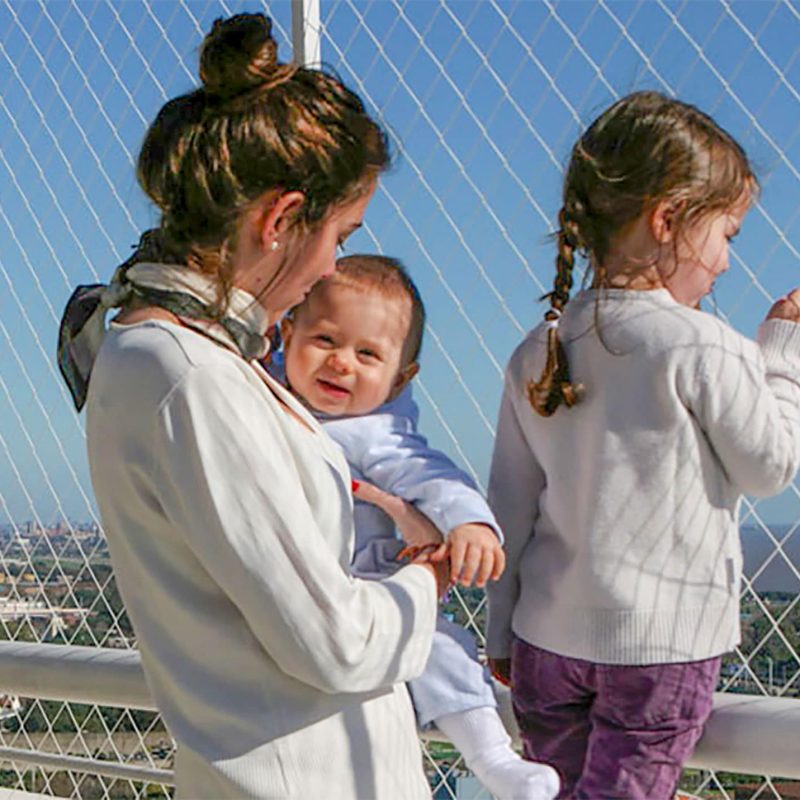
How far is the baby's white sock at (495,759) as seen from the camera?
147 centimetres

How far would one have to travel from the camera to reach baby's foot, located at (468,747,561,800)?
4.81 feet

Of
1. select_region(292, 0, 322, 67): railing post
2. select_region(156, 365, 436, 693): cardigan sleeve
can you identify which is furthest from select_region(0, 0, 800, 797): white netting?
select_region(156, 365, 436, 693): cardigan sleeve

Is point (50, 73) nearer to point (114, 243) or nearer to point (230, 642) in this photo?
point (114, 243)

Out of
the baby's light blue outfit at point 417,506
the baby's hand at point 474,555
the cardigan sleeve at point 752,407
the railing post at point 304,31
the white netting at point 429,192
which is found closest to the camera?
the baby's hand at point 474,555

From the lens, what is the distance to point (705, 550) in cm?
147

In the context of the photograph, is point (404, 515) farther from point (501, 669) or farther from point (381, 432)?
point (501, 669)

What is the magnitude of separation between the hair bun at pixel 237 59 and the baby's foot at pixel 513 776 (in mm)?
734

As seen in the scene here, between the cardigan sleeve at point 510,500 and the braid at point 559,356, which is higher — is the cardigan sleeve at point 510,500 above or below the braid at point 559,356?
below

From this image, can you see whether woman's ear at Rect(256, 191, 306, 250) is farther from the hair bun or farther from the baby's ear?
Result: the baby's ear

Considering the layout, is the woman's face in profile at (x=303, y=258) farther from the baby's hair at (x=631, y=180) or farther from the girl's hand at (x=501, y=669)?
the girl's hand at (x=501, y=669)

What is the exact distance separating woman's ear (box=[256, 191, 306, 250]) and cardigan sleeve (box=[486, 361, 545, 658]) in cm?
55

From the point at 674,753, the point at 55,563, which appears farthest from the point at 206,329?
the point at 55,563

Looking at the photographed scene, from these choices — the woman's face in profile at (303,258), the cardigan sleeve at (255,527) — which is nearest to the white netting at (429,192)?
the woman's face in profile at (303,258)

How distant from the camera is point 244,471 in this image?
1.00 m
